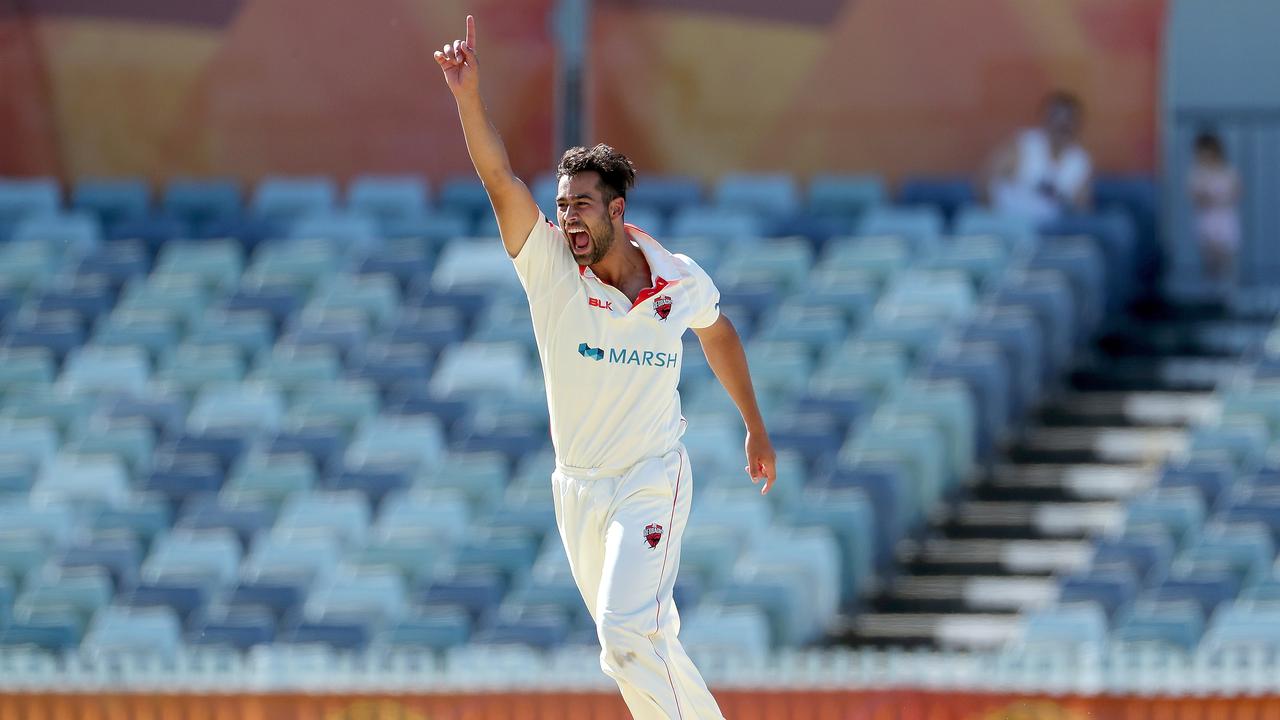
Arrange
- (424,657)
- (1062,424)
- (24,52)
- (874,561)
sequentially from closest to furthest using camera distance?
(424,657) < (874,561) < (1062,424) < (24,52)

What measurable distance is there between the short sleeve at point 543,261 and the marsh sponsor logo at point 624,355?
0.62 feet

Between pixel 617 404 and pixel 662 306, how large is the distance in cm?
30

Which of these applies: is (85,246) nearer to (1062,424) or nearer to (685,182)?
(685,182)

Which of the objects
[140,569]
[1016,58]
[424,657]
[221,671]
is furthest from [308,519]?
[1016,58]

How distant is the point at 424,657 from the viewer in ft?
36.2

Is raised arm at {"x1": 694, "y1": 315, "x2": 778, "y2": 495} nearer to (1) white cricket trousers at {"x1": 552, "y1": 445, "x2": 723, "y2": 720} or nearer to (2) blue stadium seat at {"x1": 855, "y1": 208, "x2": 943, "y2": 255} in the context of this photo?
(1) white cricket trousers at {"x1": 552, "y1": 445, "x2": 723, "y2": 720}

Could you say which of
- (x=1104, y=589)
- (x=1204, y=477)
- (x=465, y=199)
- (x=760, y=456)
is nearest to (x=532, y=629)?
(x=1104, y=589)

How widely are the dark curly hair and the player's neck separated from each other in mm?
160

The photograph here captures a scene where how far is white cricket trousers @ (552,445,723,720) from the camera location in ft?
22.6

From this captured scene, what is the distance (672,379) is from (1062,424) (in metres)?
6.97

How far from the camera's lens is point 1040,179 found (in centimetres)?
1451

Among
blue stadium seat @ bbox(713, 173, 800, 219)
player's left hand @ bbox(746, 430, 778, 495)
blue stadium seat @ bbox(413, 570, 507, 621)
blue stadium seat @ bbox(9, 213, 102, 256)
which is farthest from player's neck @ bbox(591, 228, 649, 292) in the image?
blue stadium seat @ bbox(9, 213, 102, 256)

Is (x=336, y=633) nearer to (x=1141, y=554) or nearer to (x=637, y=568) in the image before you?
(x=1141, y=554)

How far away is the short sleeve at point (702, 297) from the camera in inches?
281
